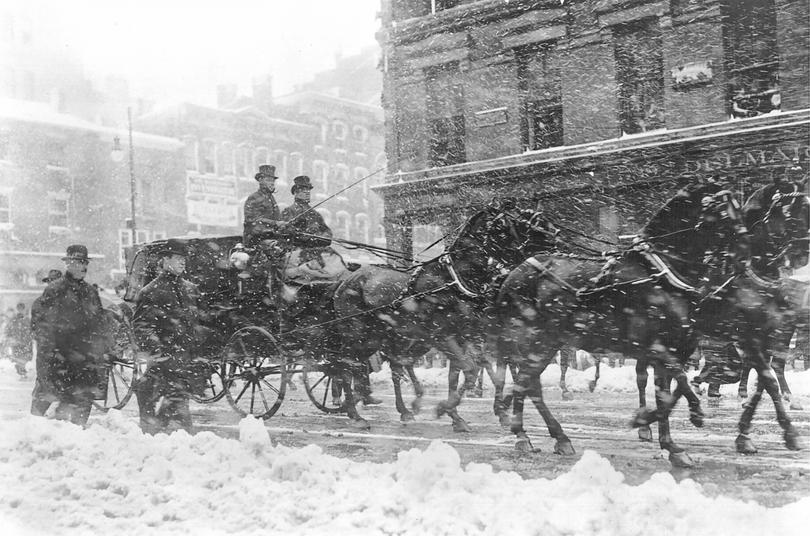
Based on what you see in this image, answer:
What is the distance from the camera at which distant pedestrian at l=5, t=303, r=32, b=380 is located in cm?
1397

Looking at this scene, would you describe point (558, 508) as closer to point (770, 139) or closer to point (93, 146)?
point (770, 139)

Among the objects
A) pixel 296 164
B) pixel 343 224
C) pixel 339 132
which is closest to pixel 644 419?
→ pixel 339 132

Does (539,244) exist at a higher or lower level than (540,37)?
lower

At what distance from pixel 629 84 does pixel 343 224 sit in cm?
1172

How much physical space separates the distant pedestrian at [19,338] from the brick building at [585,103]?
8.03 metres

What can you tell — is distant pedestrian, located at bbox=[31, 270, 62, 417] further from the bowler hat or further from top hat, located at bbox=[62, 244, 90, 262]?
the bowler hat

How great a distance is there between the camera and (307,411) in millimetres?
10656

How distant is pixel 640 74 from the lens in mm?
15008

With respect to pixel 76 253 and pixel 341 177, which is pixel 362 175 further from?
pixel 76 253

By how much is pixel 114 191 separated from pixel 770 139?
13.8 m

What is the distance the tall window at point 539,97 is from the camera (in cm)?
1606

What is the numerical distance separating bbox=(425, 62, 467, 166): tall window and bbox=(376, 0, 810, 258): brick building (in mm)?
28

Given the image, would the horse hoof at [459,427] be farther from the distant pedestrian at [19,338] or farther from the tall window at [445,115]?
the tall window at [445,115]

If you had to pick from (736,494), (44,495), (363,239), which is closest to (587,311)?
(736,494)
